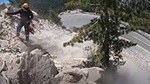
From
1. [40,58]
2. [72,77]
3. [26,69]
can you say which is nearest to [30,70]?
[26,69]

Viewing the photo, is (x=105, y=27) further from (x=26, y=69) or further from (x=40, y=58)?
(x=26, y=69)

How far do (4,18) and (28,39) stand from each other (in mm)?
2519

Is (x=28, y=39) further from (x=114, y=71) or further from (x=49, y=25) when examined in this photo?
(x=49, y=25)

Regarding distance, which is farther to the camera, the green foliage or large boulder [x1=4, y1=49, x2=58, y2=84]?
the green foliage

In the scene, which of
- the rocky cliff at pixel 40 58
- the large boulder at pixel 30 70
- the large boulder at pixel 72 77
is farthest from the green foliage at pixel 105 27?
the large boulder at pixel 30 70

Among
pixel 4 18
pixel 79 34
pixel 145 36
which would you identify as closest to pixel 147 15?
pixel 79 34

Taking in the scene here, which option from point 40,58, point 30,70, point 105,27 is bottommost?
point 105,27

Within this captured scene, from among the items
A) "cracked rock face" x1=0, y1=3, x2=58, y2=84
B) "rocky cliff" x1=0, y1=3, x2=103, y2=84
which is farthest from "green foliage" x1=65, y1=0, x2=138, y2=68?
"cracked rock face" x1=0, y1=3, x2=58, y2=84

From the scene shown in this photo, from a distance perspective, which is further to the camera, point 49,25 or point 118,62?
point 49,25

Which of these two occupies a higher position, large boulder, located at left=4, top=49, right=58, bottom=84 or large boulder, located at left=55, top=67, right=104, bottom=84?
large boulder, located at left=4, top=49, right=58, bottom=84

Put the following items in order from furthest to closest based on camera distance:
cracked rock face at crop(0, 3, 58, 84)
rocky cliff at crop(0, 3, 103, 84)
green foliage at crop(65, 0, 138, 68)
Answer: green foliage at crop(65, 0, 138, 68)
rocky cliff at crop(0, 3, 103, 84)
cracked rock face at crop(0, 3, 58, 84)

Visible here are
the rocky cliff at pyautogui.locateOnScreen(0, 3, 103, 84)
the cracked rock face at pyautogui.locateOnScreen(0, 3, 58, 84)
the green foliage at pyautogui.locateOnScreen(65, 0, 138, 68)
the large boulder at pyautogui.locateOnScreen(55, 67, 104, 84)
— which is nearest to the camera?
the cracked rock face at pyautogui.locateOnScreen(0, 3, 58, 84)

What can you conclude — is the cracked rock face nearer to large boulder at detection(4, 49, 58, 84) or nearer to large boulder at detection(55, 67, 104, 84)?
large boulder at detection(4, 49, 58, 84)

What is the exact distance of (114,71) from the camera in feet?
70.5
